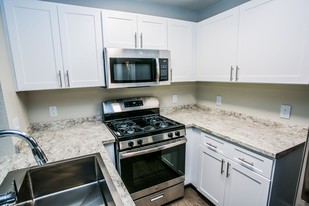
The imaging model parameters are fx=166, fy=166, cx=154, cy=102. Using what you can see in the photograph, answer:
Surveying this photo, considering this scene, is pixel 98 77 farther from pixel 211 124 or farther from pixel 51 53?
pixel 211 124

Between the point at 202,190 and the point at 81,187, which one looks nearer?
the point at 81,187

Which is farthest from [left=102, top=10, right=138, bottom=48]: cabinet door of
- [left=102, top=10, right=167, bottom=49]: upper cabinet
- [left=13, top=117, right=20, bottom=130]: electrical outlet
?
[left=13, top=117, right=20, bottom=130]: electrical outlet

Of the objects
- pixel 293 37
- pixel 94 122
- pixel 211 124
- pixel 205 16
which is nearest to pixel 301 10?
pixel 293 37

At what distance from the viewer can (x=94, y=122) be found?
2043mm

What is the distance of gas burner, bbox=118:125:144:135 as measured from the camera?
1.67 m

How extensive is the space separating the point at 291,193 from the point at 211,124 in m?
0.89

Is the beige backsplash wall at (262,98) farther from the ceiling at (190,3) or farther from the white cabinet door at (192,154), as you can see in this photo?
the ceiling at (190,3)

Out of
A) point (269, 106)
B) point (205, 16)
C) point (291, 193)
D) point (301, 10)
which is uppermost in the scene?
point (205, 16)

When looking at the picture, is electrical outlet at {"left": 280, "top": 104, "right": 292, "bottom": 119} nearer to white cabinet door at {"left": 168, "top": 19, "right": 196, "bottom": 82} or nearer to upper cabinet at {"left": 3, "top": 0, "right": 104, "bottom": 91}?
white cabinet door at {"left": 168, "top": 19, "right": 196, "bottom": 82}

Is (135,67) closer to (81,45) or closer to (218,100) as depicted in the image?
(81,45)

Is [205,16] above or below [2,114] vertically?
above

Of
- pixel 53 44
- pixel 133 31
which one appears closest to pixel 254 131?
pixel 133 31

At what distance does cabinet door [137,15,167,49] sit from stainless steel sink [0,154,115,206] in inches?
52.0

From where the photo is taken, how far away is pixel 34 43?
1.46 metres
